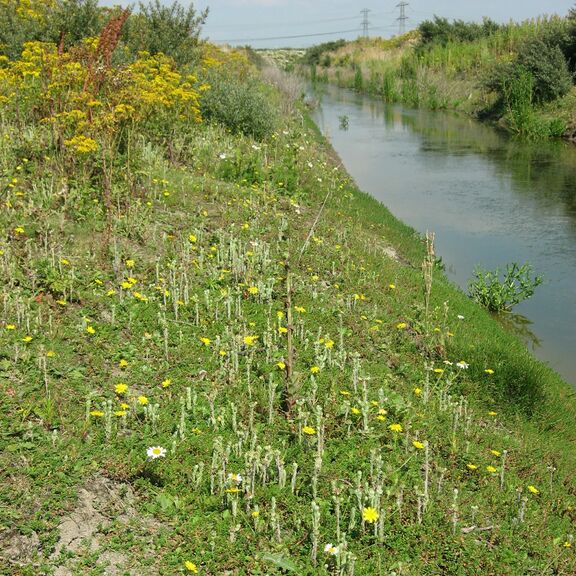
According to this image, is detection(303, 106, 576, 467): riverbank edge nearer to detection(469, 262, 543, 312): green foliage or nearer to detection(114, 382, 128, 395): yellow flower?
detection(469, 262, 543, 312): green foliage

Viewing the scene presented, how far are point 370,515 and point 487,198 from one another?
10899 millimetres

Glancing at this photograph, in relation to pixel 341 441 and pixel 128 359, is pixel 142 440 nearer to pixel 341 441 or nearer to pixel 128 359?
pixel 128 359

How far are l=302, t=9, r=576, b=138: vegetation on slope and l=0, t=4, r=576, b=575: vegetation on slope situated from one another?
1631 centimetres

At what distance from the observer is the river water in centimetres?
815

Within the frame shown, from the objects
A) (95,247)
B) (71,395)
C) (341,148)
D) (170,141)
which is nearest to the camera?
(71,395)

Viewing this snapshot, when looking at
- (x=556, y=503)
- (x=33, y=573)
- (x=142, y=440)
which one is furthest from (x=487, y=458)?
(x=33, y=573)

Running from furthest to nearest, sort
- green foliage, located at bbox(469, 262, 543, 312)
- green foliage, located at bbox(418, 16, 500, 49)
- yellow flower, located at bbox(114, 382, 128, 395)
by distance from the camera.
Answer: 1. green foliage, located at bbox(418, 16, 500, 49)
2. green foliage, located at bbox(469, 262, 543, 312)
3. yellow flower, located at bbox(114, 382, 128, 395)

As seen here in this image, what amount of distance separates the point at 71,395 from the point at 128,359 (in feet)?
1.95

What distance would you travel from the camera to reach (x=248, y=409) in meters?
4.27

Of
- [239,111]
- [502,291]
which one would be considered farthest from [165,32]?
[502,291]

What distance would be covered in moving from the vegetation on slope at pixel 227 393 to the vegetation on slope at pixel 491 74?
16.3 m

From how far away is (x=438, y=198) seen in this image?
13.2m

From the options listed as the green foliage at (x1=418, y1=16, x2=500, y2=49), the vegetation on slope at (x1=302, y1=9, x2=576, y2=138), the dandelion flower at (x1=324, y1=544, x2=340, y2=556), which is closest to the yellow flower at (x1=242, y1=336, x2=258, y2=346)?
the dandelion flower at (x1=324, y1=544, x2=340, y2=556)

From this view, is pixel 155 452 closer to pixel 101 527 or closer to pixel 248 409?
pixel 101 527
